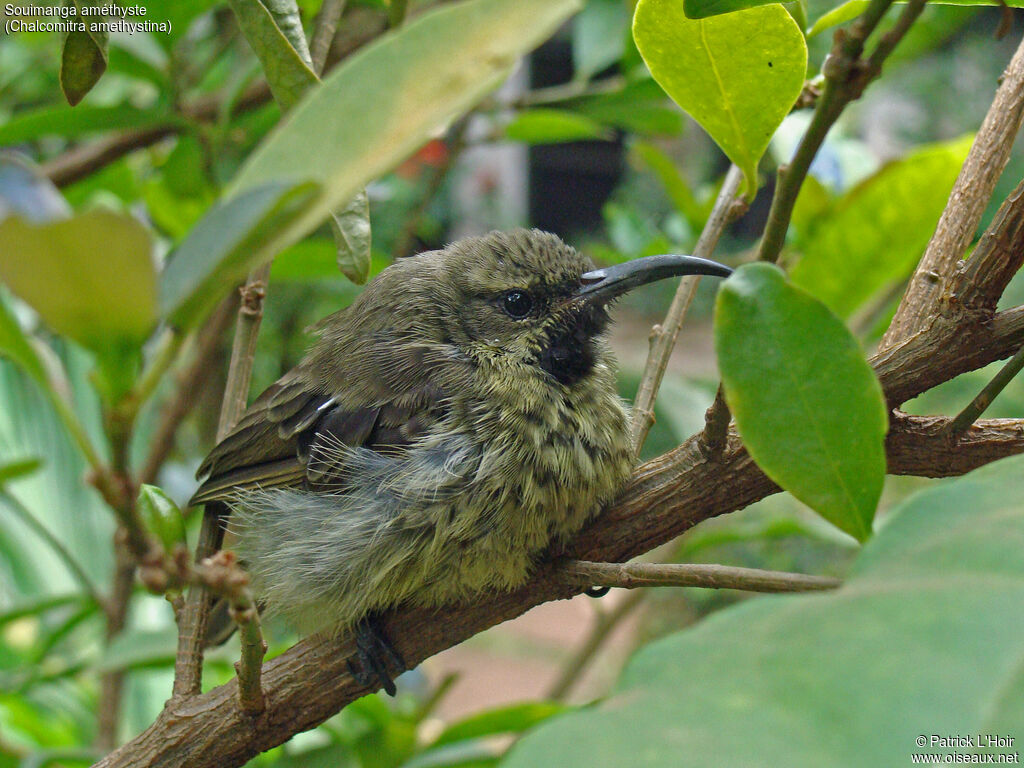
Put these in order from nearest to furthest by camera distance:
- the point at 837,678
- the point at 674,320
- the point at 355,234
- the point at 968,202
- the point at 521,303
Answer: the point at 837,678, the point at 355,234, the point at 968,202, the point at 674,320, the point at 521,303

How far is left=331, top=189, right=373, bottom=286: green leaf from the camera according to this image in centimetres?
94

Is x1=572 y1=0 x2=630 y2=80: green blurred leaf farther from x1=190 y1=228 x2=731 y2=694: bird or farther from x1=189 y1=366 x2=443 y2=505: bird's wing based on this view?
x1=189 y1=366 x2=443 y2=505: bird's wing

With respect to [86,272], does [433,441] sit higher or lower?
lower

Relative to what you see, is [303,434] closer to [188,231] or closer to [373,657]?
[373,657]

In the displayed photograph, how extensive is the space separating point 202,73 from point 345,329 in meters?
0.92

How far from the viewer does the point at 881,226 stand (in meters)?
1.67

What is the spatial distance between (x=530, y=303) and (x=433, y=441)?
0.32m

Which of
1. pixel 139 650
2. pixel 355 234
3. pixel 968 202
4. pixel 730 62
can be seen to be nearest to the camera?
pixel 730 62

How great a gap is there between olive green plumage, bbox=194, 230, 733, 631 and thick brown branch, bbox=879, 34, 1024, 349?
1.42 ft

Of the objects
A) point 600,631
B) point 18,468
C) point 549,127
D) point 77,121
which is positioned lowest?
point 600,631

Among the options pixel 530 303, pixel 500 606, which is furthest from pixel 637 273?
pixel 500 606

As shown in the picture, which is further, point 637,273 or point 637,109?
point 637,109

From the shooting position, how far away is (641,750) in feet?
1.39

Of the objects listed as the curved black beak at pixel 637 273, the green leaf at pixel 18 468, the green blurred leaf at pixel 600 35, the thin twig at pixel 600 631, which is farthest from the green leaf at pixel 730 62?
the green leaf at pixel 18 468
